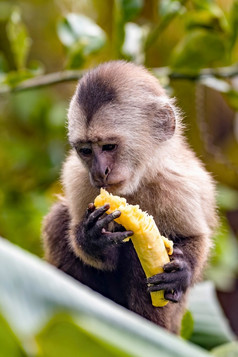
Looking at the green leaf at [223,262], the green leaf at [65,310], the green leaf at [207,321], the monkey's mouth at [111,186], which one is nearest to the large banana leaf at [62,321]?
the green leaf at [65,310]

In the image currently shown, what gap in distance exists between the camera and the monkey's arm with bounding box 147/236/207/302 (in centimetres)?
222

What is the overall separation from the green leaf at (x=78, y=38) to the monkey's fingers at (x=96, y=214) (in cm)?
164

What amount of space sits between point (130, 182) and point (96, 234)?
0.35 meters

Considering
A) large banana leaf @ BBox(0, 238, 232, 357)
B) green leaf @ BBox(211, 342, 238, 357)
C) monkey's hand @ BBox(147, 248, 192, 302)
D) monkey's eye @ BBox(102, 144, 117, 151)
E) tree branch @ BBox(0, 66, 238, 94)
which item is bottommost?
green leaf @ BBox(211, 342, 238, 357)

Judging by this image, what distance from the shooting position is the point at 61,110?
5.04 metres

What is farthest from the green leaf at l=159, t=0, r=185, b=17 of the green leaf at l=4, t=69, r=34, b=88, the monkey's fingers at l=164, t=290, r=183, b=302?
the monkey's fingers at l=164, t=290, r=183, b=302

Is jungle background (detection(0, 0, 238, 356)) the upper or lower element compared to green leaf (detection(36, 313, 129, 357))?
lower

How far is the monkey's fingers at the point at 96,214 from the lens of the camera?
213cm

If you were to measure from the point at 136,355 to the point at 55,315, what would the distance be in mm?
112

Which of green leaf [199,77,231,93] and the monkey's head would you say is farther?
green leaf [199,77,231,93]

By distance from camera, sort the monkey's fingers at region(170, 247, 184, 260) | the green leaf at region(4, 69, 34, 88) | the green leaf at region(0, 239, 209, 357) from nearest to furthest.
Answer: the green leaf at region(0, 239, 209, 357), the monkey's fingers at region(170, 247, 184, 260), the green leaf at region(4, 69, 34, 88)

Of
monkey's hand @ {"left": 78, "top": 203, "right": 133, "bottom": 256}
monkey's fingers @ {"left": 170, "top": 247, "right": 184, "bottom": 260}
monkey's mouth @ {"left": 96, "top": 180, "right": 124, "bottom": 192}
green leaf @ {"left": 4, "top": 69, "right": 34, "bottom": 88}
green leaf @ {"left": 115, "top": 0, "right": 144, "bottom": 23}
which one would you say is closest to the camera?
monkey's hand @ {"left": 78, "top": 203, "right": 133, "bottom": 256}

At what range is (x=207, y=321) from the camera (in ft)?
10.0

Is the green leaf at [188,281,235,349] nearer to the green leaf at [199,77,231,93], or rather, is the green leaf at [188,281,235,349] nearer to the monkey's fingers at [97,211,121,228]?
the monkey's fingers at [97,211,121,228]
